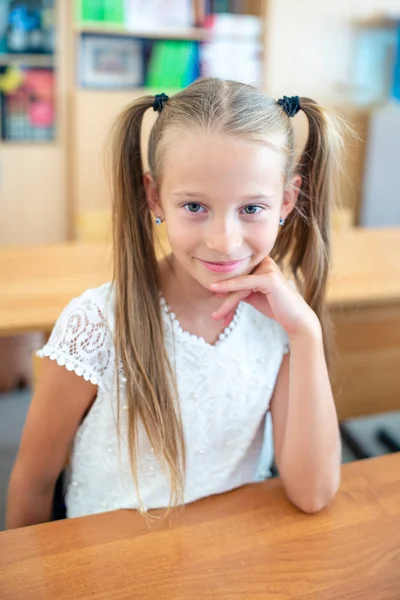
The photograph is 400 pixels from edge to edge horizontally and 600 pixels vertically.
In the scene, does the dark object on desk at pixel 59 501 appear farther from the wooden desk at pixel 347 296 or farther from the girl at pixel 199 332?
the wooden desk at pixel 347 296

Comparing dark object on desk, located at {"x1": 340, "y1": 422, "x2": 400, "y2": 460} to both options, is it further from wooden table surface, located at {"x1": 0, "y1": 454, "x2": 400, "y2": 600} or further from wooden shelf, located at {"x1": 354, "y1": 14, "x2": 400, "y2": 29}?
wooden shelf, located at {"x1": 354, "y1": 14, "x2": 400, "y2": 29}

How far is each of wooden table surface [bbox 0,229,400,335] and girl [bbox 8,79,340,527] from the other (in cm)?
48

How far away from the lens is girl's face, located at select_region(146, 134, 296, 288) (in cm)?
80

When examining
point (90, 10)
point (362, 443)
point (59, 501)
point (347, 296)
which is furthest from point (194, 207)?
point (90, 10)

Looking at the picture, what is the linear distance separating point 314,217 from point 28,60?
351 centimetres

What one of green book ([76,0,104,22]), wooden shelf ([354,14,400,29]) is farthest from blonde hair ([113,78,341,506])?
wooden shelf ([354,14,400,29])

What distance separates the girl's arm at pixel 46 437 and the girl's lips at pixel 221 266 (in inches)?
9.7

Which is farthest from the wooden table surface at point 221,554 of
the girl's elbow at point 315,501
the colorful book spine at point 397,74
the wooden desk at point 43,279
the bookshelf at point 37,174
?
the colorful book spine at point 397,74

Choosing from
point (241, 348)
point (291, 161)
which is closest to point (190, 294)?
point (241, 348)

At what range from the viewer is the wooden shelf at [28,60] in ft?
13.0

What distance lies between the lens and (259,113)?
839 millimetres

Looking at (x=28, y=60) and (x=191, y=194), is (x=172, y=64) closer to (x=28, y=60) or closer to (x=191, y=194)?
(x=28, y=60)

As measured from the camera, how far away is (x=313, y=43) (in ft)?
14.1

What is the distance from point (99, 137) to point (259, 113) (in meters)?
3.41
